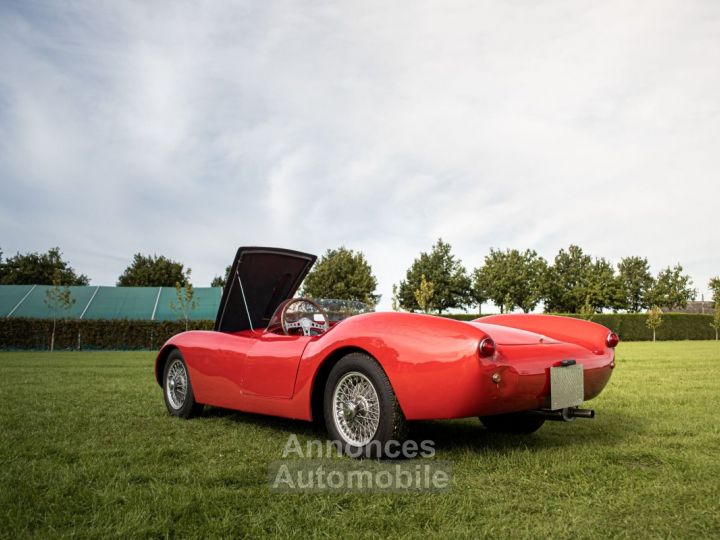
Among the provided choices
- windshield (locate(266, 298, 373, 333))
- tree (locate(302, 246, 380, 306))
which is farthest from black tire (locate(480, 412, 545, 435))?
tree (locate(302, 246, 380, 306))

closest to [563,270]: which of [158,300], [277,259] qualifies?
[158,300]

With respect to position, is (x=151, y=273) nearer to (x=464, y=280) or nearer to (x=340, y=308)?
(x=464, y=280)

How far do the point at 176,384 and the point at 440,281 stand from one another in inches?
2092

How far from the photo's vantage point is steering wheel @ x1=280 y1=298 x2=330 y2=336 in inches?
203

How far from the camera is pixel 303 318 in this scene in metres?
5.19

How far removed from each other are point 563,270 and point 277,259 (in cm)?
6259

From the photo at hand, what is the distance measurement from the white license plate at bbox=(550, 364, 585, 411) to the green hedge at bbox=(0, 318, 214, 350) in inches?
967

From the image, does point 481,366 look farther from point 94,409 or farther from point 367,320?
point 94,409

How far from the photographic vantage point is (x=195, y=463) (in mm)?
3777

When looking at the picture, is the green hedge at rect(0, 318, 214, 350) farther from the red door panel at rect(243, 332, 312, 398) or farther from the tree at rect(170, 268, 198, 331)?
the red door panel at rect(243, 332, 312, 398)

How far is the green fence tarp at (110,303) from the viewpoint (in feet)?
102

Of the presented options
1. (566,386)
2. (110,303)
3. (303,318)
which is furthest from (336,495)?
(110,303)

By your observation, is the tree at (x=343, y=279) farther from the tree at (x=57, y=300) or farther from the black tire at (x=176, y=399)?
the black tire at (x=176, y=399)

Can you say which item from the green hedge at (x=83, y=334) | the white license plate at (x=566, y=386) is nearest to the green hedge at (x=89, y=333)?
the green hedge at (x=83, y=334)
